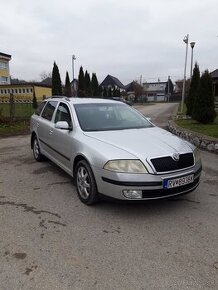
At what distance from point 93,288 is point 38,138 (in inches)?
190

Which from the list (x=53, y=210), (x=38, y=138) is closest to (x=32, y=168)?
(x=38, y=138)

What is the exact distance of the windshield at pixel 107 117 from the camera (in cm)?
520

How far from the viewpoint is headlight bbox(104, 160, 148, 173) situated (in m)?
3.92

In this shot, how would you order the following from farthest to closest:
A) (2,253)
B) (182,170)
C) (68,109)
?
(68,109), (182,170), (2,253)

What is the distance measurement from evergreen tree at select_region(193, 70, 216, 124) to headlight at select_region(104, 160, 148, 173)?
30.1ft

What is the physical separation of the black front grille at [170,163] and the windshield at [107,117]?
1.34 metres

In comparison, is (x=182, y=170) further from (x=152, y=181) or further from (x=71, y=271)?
(x=71, y=271)

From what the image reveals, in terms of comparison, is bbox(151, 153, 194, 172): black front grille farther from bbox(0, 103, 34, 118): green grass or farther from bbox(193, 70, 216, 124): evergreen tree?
bbox(0, 103, 34, 118): green grass

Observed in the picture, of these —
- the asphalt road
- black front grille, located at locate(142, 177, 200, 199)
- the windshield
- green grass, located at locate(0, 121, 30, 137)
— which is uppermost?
the windshield

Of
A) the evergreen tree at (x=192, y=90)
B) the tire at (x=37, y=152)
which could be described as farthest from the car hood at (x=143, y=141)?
the evergreen tree at (x=192, y=90)

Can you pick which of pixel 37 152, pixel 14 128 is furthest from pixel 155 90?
pixel 37 152

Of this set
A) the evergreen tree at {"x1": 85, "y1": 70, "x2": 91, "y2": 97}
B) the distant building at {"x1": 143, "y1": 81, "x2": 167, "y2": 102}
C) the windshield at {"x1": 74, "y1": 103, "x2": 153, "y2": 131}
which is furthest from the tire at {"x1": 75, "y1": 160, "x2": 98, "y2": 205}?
the distant building at {"x1": 143, "y1": 81, "x2": 167, "y2": 102}

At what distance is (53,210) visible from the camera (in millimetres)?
4410

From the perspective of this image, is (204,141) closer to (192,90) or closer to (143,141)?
(143,141)
